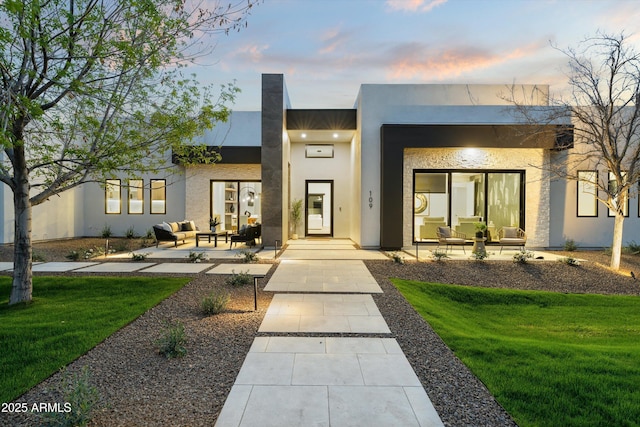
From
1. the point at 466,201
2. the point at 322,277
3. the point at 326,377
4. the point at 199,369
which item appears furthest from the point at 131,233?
the point at 326,377

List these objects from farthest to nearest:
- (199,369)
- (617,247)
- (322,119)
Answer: (322,119) < (617,247) < (199,369)

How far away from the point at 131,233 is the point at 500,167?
14.6m

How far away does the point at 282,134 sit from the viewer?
446 inches

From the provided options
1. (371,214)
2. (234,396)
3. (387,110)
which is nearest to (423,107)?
(387,110)

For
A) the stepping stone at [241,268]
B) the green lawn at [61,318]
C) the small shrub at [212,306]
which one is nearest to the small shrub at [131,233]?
the green lawn at [61,318]

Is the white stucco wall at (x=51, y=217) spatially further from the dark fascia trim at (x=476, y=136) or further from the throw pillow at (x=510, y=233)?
Answer: the throw pillow at (x=510, y=233)

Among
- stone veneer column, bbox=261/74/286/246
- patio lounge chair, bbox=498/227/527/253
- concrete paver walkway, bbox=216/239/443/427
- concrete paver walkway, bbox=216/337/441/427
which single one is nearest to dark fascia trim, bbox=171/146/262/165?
stone veneer column, bbox=261/74/286/246

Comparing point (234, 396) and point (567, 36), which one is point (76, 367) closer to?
point (234, 396)

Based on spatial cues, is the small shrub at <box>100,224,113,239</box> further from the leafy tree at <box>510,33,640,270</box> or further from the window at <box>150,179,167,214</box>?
the leafy tree at <box>510,33,640,270</box>

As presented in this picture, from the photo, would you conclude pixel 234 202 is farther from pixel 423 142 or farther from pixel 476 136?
pixel 476 136

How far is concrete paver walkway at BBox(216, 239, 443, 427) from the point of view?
7.41 feet

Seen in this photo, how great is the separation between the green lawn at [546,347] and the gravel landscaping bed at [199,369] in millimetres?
234

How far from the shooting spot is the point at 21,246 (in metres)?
5.13

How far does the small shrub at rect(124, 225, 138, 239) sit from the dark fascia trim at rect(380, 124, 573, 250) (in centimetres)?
1053
